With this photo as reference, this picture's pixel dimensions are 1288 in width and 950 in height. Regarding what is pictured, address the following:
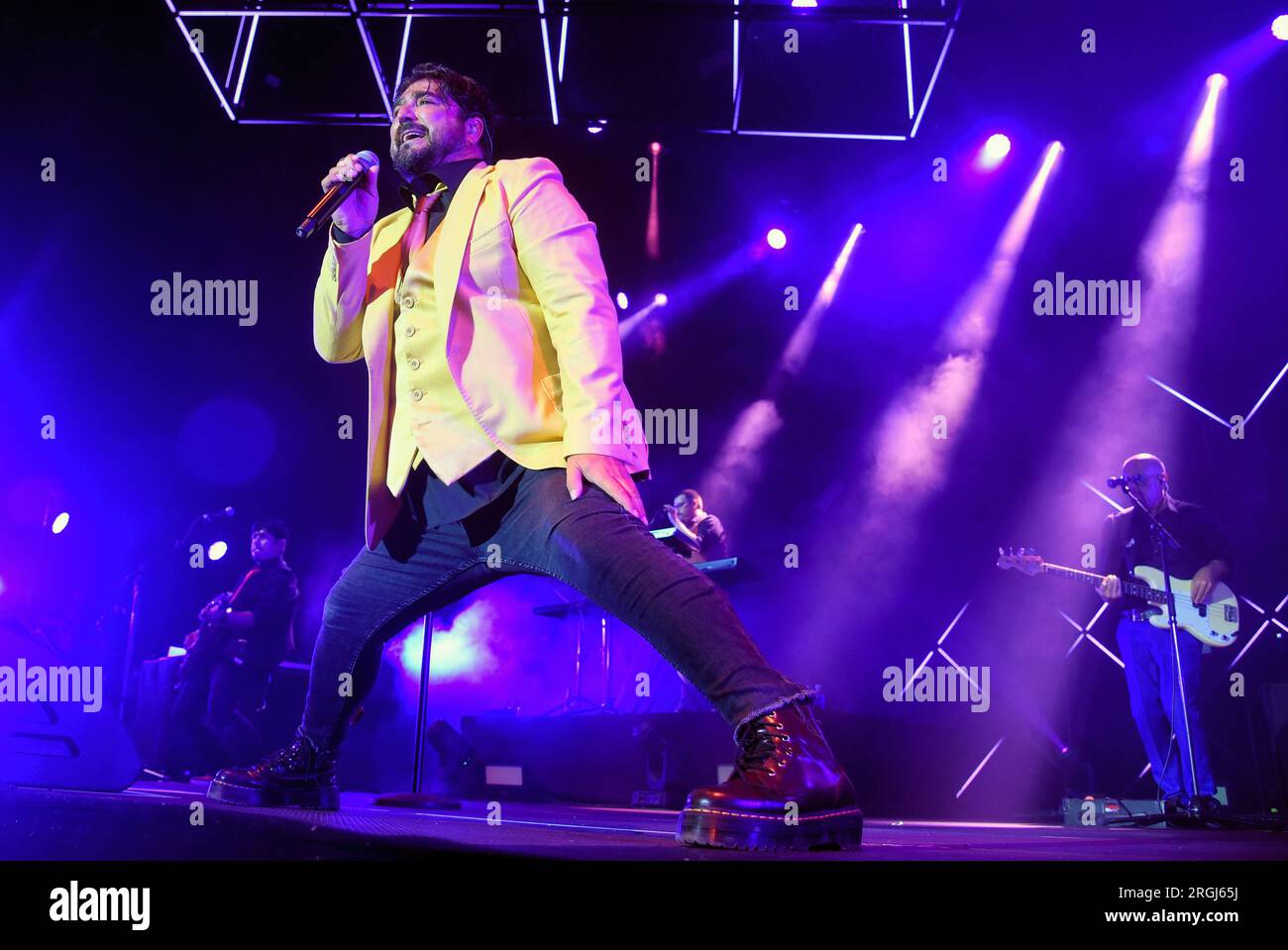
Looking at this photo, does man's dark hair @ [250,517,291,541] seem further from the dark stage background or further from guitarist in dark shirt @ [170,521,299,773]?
the dark stage background

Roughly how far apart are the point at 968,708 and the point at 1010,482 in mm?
1833

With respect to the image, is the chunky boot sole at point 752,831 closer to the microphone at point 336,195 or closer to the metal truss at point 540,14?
the microphone at point 336,195

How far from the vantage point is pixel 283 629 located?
707 centimetres

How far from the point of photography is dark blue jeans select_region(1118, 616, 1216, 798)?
5.92 meters

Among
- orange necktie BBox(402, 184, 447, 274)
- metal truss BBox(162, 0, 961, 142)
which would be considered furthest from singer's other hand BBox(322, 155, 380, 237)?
metal truss BBox(162, 0, 961, 142)


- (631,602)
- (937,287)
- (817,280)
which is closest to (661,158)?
(817,280)

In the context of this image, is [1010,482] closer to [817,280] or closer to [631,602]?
[817,280]

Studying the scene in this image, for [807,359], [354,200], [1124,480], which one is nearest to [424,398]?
[354,200]

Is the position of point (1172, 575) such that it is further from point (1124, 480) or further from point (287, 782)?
point (287, 782)

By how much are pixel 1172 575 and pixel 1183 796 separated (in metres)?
1.41

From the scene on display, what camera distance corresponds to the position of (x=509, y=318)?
223cm

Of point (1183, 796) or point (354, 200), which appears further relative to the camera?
point (1183, 796)

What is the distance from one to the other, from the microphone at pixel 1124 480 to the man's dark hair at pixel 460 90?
415 cm

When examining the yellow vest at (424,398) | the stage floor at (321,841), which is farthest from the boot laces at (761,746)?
the yellow vest at (424,398)
